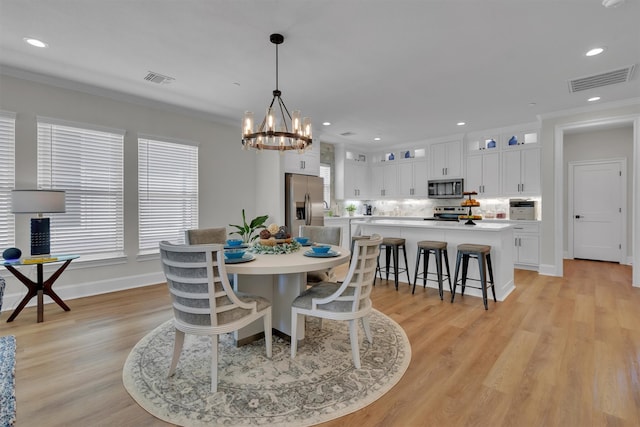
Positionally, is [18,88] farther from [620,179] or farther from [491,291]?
[620,179]

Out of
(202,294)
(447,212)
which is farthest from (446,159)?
(202,294)

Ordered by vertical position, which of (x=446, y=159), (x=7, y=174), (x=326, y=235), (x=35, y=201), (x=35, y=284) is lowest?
(x=35, y=284)

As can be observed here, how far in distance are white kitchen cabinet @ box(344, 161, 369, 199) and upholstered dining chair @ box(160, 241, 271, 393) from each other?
18.4 ft

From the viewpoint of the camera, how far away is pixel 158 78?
11.9 ft

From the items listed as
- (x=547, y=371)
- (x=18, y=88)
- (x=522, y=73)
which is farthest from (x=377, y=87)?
(x=18, y=88)

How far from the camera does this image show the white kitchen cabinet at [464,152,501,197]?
6.16m

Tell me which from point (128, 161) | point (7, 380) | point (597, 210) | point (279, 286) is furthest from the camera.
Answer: point (597, 210)

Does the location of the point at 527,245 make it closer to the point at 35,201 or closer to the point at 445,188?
the point at 445,188

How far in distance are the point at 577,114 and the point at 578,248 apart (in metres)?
3.28

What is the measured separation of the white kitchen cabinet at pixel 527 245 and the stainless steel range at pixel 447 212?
121 centimetres

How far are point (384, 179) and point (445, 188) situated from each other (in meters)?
1.63

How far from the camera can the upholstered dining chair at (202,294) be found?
1.83 meters

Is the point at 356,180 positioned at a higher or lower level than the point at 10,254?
higher

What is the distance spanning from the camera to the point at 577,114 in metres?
4.84
